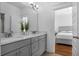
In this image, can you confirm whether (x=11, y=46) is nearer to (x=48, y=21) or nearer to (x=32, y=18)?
(x=32, y=18)

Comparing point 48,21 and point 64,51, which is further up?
point 48,21

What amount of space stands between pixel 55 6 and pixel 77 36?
187 cm

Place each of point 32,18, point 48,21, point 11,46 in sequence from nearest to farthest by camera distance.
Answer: point 11,46, point 32,18, point 48,21

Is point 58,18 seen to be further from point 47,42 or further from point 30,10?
point 30,10

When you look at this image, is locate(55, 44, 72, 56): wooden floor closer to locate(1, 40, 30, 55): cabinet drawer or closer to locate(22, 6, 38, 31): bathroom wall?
locate(22, 6, 38, 31): bathroom wall

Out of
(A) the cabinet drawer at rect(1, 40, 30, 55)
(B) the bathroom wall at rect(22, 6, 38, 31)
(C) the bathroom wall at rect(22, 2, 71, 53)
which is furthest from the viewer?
(C) the bathroom wall at rect(22, 2, 71, 53)

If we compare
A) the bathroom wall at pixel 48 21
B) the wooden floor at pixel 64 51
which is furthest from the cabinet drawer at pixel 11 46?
the wooden floor at pixel 64 51

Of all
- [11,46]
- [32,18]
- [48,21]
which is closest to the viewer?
[11,46]

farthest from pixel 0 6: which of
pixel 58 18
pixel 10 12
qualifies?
pixel 58 18

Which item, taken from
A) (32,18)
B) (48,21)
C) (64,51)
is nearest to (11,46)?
(32,18)

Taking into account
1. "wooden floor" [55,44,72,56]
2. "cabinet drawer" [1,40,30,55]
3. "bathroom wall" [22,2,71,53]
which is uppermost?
"bathroom wall" [22,2,71,53]

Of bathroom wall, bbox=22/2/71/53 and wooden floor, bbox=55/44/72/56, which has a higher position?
bathroom wall, bbox=22/2/71/53

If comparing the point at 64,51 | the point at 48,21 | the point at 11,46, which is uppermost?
the point at 48,21

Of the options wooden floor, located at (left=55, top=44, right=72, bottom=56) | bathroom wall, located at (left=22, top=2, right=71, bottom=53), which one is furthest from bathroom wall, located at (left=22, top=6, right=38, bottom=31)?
wooden floor, located at (left=55, top=44, right=72, bottom=56)
